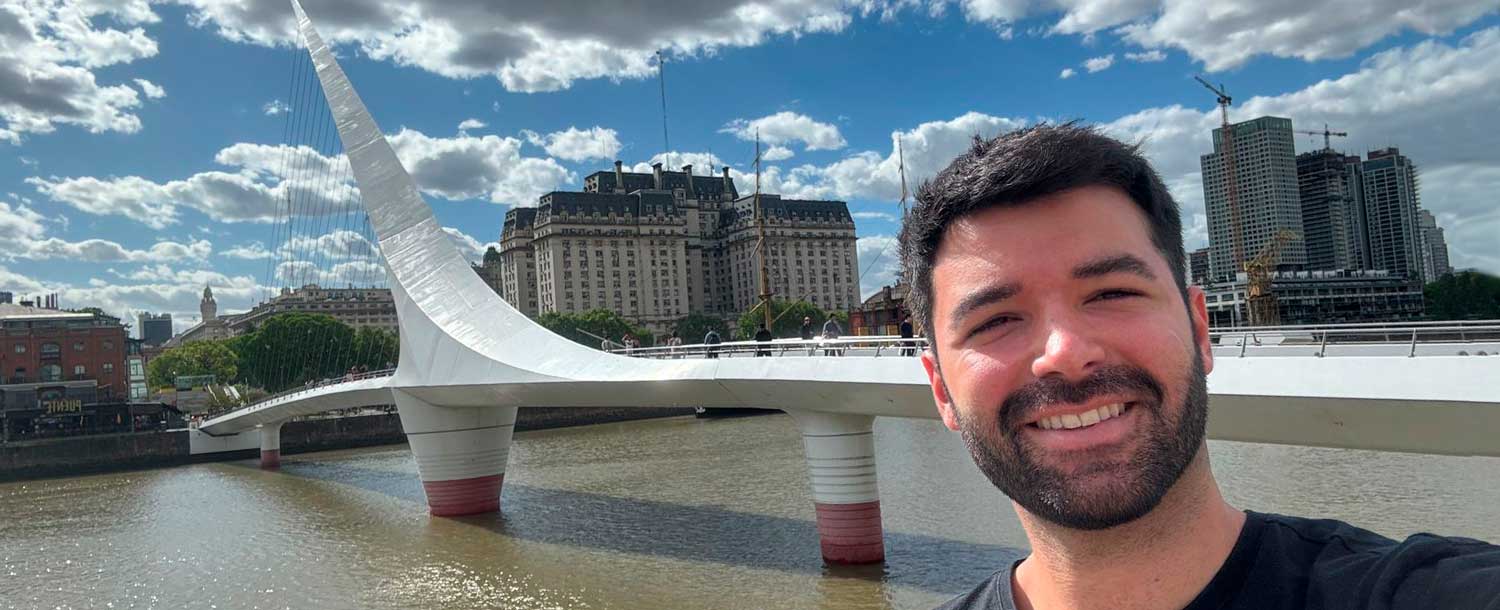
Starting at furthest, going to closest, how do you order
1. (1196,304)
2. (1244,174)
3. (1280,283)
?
(1244,174)
(1280,283)
(1196,304)

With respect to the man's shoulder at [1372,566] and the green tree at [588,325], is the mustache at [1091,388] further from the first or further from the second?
the green tree at [588,325]

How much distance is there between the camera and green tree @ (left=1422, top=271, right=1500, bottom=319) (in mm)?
56156

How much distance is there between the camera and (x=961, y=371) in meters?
1.66

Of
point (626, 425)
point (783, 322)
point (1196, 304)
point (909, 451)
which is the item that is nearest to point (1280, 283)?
point (783, 322)

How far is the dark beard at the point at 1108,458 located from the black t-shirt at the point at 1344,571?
17cm

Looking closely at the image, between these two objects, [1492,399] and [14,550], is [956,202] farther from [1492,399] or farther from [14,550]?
[14,550]

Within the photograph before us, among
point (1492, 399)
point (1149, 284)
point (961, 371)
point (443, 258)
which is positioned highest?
point (443, 258)

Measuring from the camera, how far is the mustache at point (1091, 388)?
1474 millimetres

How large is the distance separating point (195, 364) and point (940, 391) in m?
114

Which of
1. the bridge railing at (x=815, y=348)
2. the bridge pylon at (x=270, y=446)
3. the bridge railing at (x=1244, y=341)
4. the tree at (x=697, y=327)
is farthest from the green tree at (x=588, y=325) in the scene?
the bridge railing at (x=815, y=348)

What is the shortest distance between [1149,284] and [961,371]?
12.7 inches

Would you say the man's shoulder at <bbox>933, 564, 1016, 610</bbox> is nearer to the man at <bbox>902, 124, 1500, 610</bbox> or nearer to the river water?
the man at <bbox>902, 124, 1500, 610</bbox>

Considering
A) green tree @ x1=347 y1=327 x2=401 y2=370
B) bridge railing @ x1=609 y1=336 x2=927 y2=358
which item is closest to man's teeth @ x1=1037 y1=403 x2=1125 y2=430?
bridge railing @ x1=609 y1=336 x2=927 y2=358

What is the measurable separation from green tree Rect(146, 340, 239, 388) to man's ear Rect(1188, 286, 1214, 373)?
342 ft
